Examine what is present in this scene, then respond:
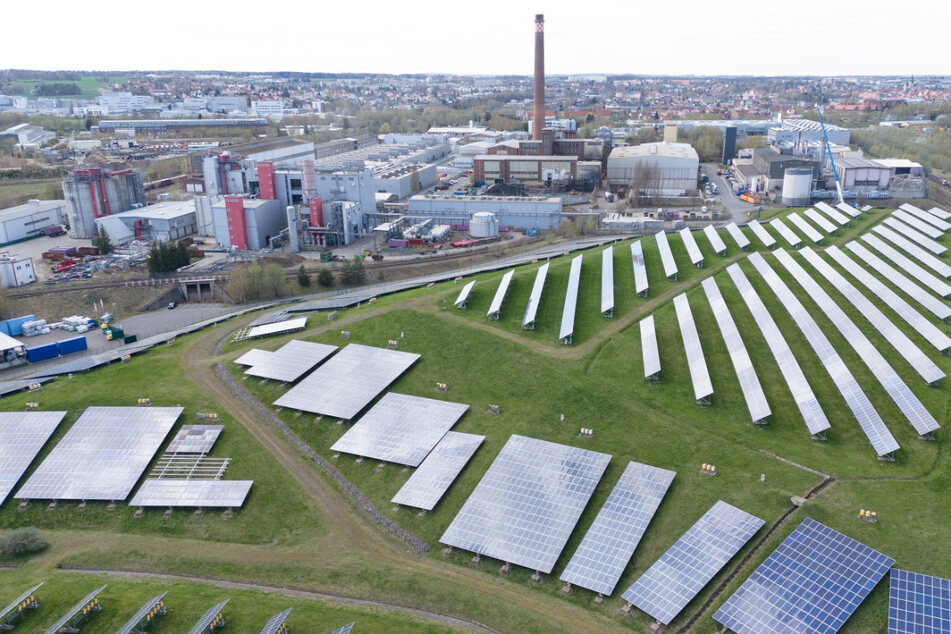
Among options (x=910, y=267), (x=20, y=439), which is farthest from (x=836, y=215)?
(x=20, y=439)

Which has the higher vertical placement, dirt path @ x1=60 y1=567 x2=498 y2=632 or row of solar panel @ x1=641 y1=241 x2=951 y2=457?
row of solar panel @ x1=641 y1=241 x2=951 y2=457

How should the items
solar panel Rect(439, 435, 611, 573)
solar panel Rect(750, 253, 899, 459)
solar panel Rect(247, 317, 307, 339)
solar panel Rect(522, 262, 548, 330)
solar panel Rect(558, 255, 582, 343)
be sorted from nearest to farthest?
solar panel Rect(439, 435, 611, 573) < solar panel Rect(750, 253, 899, 459) < solar panel Rect(558, 255, 582, 343) < solar panel Rect(522, 262, 548, 330) < solar panel Rect(247, 317, 307, 339)

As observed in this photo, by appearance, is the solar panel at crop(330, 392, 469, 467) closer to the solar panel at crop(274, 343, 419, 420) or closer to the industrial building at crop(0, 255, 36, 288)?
the solar panel at crop(274, 343, 419, 420)

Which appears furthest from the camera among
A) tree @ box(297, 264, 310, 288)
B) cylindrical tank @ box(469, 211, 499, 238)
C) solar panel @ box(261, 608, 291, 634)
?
cylindrical tank @ box(469, 211, 499, 238)

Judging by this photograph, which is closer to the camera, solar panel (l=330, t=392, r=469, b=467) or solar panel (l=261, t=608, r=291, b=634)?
solar panel (l=261, t=608, r=291, b=634)

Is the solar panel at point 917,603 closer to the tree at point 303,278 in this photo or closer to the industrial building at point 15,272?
the tree at point 303,278

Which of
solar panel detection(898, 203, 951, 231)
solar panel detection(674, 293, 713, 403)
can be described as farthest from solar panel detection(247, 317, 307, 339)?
solar panel detection(898, 203, 951, 231)
